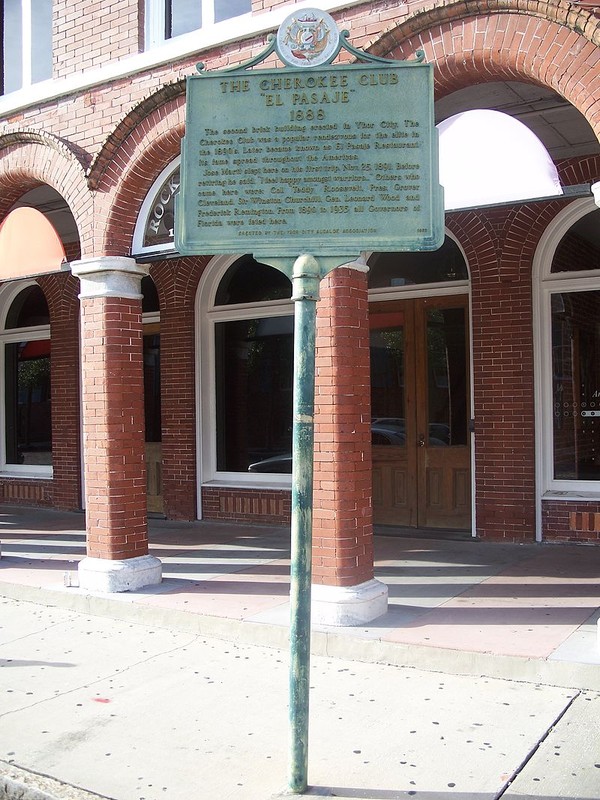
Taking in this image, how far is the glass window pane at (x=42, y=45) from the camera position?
29.5ft

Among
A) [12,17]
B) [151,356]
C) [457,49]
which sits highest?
[12,17]

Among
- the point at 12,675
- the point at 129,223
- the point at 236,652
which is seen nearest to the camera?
the point at 12,675

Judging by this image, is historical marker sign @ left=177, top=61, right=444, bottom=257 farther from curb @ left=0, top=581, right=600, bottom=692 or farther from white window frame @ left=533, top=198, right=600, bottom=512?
white window frame @ left=533, top=198, right=600, bottom=512

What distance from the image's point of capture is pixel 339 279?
20.2ft

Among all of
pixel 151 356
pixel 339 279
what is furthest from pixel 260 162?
pixel 151 356

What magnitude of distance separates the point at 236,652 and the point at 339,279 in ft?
9.51

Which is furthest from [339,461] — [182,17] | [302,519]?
[182,17]

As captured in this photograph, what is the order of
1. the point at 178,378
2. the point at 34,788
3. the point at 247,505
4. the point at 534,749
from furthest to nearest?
the point at 178,378 → the point at 247,505 → the point at 534,749 → the point at 34,788

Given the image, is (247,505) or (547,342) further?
(247,505)

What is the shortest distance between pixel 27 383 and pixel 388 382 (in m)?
6.71

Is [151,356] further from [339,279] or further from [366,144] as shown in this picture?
[366,144]

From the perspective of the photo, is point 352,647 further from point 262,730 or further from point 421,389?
point 421,389

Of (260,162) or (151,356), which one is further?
(151,356)

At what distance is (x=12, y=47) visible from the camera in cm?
948
